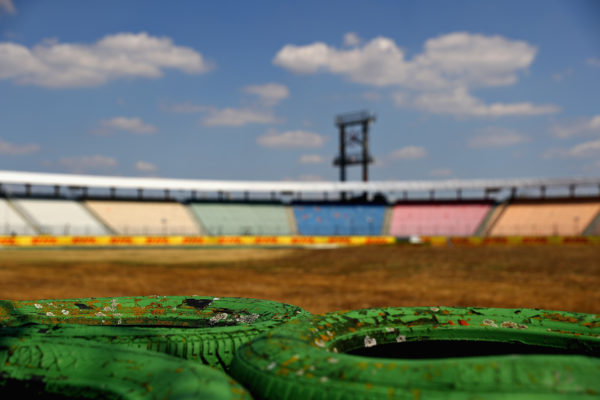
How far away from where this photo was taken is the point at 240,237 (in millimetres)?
50906

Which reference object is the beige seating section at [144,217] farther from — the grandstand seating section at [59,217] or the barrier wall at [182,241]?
the barrier wall at [182,241]

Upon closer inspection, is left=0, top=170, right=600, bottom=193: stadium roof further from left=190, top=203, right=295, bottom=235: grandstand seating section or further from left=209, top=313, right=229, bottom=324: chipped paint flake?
left=209, top=313, right=229, bottom=324: chipped paint flake

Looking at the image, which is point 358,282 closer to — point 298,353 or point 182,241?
point 298,353

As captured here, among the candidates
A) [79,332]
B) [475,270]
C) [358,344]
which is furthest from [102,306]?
[475,270]

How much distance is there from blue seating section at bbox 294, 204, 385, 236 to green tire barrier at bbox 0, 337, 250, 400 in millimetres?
55087

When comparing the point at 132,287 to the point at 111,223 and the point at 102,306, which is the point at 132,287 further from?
the point at 111,223

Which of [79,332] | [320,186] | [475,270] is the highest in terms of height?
[320,186]

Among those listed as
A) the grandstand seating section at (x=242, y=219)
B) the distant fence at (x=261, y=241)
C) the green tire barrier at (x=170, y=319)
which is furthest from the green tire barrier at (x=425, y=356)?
the grandstand seating section at (x=242, y=219)

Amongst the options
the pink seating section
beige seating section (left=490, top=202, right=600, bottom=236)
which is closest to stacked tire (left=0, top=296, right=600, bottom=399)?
beige seating section (left=490, top=202, right=600, bottom=236)

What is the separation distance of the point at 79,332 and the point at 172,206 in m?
58.4

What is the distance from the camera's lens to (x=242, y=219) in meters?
58.8

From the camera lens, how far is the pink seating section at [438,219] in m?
55.9

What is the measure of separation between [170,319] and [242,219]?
183 ft

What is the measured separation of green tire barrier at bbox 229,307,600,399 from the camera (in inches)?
60.4
